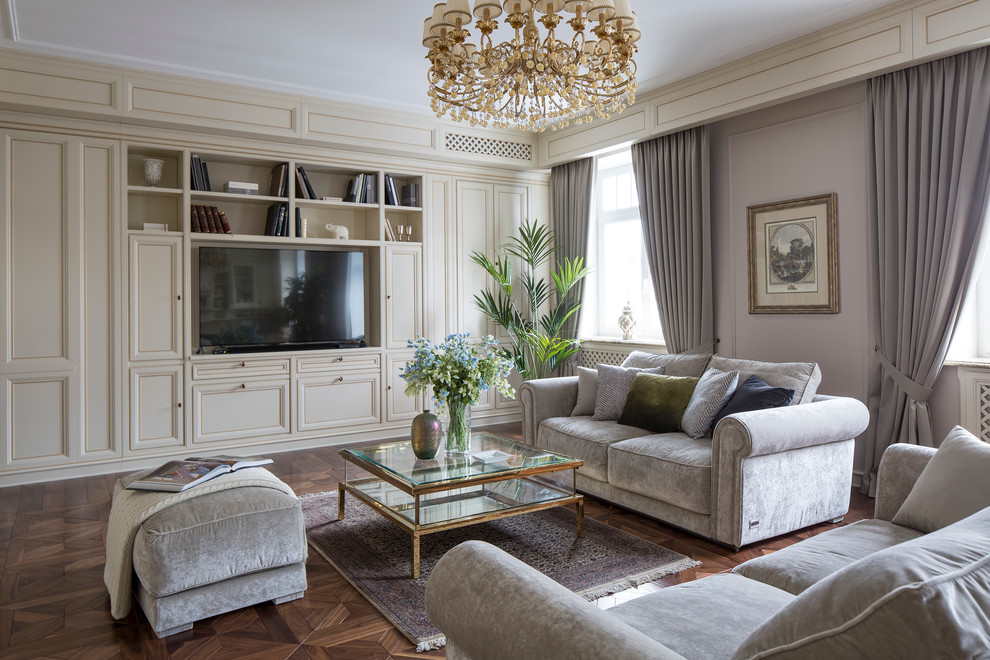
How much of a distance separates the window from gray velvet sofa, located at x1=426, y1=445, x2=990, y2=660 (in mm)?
4037

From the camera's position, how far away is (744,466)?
2.99 metres

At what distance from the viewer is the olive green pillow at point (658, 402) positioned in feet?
12.3

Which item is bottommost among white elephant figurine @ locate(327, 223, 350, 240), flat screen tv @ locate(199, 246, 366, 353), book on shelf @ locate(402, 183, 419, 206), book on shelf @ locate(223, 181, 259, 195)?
flat screen tv @ locate(199, 246, 366, 353)

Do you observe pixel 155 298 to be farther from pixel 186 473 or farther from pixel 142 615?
pixel 142 615

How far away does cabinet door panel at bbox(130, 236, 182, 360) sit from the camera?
15.5ft

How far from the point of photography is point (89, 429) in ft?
15.1

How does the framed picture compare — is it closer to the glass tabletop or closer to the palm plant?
the palm plant

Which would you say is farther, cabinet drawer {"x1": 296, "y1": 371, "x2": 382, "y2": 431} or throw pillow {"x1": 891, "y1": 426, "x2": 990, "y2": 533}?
cabinet drawer {"x1": 296, "y1": 371, "x2": 382, "y2": 431}

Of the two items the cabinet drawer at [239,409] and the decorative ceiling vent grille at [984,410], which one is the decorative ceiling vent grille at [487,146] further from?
the decorative ceiling vent grille at [984,410]

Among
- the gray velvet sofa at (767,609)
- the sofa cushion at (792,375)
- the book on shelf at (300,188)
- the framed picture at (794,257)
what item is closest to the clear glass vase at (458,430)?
the sofa cushion at (792,375)

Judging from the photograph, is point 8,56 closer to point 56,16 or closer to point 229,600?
point 56,16


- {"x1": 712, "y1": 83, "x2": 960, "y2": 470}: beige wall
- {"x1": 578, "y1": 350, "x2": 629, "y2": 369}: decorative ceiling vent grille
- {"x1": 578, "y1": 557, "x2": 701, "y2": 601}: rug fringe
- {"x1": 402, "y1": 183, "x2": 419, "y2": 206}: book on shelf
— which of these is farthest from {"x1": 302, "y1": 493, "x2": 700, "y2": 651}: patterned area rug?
{"x1": 402, "y1": 183, "x2": 419, "y2": 206}: book on shelf

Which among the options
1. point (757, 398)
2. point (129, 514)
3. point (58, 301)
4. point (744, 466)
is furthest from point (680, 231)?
point (58, 301)

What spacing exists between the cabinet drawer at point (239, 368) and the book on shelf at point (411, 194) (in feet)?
5.78
